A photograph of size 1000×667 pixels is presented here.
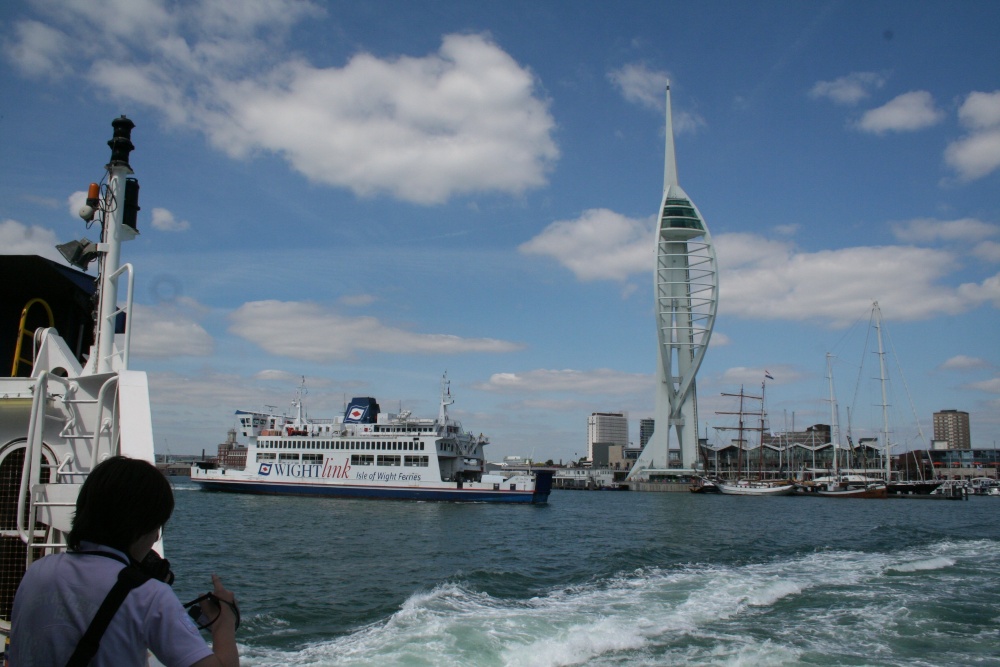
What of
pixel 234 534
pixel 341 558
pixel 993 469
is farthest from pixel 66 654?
pixel 993 469

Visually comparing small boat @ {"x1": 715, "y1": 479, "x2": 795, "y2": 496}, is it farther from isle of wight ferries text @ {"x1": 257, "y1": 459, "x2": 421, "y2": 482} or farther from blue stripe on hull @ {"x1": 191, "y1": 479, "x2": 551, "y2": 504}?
isle of wight ferries text @ {"x1": 257, "y1": 459, "x2": 421, "y2": 482}

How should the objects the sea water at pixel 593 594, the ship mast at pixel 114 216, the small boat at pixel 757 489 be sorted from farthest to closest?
1. the small boat at pixel 757 489
2. the sea water at pixel 593 594
3. the ship mast at pixel 114 216

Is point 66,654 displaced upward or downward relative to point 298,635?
upward

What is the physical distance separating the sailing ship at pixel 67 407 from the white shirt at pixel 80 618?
8.22ft

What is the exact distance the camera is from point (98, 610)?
1.63 metres

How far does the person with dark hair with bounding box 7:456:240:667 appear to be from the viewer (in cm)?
163

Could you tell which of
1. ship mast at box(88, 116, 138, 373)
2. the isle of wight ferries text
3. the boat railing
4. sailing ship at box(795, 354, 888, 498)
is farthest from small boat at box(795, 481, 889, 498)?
the boat railing

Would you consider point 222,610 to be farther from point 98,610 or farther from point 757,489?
point 757,489

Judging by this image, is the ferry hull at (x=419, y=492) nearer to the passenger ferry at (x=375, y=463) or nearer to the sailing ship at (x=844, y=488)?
the passenger ferry at (x=375, y=463)

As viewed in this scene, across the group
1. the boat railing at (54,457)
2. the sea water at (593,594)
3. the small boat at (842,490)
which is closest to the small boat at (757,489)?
the small boat at (842,490)

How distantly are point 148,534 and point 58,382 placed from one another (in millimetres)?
3715

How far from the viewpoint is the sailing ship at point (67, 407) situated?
166 inches

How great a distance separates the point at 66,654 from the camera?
164 cm

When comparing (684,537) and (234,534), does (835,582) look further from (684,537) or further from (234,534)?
(234,534)
